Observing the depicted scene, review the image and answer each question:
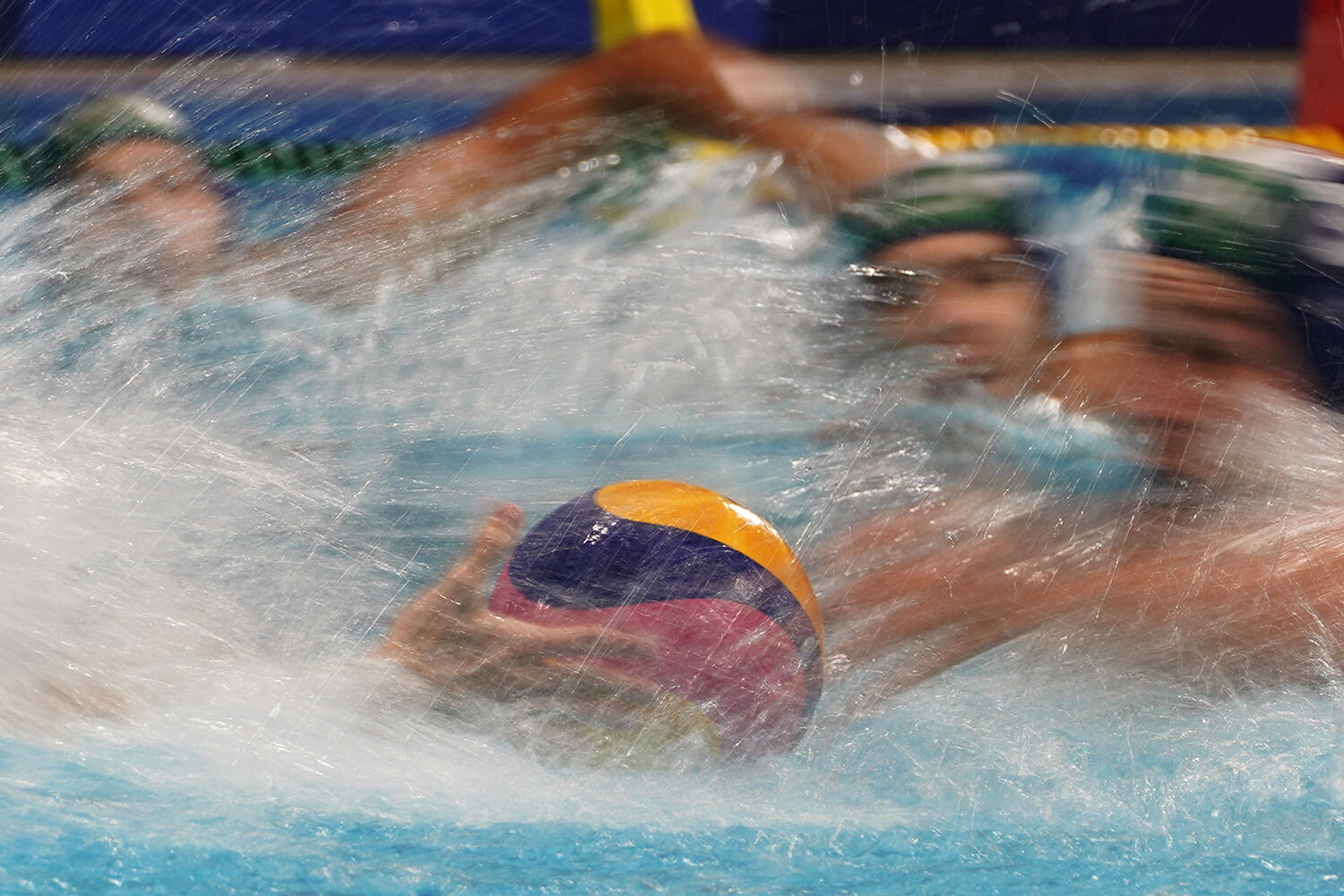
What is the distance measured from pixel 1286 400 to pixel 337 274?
119 cm

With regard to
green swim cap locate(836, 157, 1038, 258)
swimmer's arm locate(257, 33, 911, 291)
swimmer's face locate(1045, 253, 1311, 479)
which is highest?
swimmer's arm locate(257, 33, 911, 291)

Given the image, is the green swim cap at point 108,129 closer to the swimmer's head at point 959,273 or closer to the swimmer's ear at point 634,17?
the swimmer's head at point 959,273

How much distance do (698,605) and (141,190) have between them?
1.01 m

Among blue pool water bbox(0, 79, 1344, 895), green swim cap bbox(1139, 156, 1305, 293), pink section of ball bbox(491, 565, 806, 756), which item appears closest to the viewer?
blue pool water bbox(0, 79, 1344, 895)

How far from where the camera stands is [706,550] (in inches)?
47.1

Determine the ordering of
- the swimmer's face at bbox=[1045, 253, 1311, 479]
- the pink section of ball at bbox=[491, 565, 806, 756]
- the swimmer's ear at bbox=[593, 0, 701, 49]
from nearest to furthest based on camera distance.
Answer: the pink section of ball at bbox=[491, 565, 806, 756] → the swimmer's face at bbox=[1045, 253, 1311, 479] → the swimmer's ear at bbox=[593, 0, 701, 49]

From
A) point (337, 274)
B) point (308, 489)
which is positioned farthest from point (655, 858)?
point (337, 274)

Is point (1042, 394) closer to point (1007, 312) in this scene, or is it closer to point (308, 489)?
point (1007, 312)

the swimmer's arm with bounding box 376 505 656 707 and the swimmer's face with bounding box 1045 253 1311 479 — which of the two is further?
the swimmer's face with bounding box 1045 253 1311 479

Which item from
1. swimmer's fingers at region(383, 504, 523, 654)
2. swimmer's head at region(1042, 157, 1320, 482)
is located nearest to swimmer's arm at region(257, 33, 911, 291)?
swimmer's head at region(1042, 157, 1320, 482)

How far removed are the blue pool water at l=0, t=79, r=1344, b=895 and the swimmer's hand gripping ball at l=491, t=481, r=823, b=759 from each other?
0.06 m

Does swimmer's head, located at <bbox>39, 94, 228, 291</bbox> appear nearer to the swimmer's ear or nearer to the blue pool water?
the blue pool water

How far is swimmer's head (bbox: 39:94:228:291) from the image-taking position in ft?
5.28

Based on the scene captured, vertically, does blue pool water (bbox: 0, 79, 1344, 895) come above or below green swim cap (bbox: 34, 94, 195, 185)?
below
